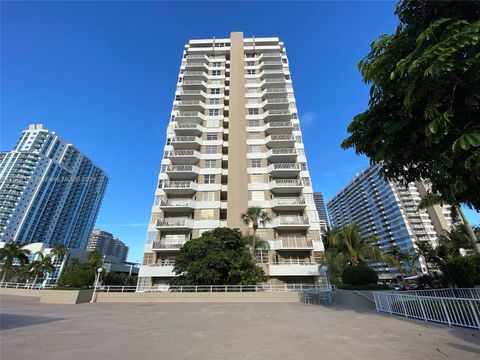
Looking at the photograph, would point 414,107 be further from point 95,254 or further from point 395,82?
point 95,254

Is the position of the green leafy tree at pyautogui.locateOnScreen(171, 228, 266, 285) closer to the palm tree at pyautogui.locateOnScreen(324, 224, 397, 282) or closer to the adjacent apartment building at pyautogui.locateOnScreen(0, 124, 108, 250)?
the palm tree at pyautogui.locateOnScreen(324, 224, 397, 282)

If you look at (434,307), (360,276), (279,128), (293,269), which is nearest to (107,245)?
(279,128)

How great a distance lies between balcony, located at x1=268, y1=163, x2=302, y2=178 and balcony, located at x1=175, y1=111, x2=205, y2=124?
50.3 ft

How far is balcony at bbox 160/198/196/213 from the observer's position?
30047mm

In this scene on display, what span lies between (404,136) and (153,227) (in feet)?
95.5

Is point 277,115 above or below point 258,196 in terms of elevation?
above

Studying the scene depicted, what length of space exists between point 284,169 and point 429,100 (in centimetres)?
2727

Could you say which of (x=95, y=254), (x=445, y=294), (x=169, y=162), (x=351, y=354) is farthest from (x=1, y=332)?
(x=95, y=254)

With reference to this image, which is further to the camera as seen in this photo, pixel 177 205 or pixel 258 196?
pixel 258 196

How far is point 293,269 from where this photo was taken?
26172 mm

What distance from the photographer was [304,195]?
31281 mm

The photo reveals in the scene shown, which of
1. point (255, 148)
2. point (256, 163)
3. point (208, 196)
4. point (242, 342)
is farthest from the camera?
point (255, 148)

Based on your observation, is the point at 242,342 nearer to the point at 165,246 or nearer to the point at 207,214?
the point at 165,246

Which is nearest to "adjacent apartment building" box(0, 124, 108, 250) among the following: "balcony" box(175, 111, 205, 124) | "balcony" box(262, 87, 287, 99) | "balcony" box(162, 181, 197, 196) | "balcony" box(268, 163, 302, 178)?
"balcony" box(162, 181, 197, 196)
